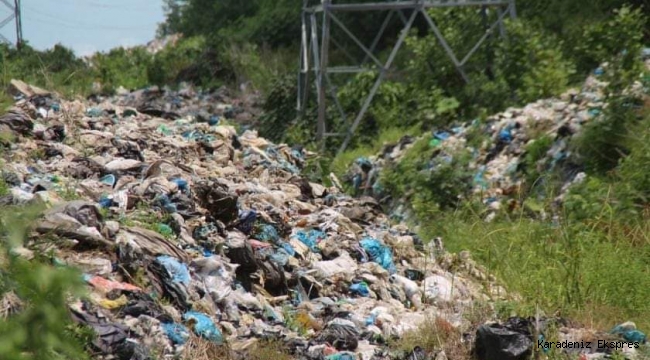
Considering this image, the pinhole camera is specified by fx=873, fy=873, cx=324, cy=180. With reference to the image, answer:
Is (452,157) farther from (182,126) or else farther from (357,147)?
(357,147)

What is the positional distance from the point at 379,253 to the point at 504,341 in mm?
2163

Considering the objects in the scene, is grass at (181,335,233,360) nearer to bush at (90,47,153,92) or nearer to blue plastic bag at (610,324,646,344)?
blue plastic bag at (610,324,646,344)

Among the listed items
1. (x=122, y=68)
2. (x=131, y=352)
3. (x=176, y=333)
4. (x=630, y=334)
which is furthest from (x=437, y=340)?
(x=122, y=68)

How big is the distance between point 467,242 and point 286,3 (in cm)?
1885

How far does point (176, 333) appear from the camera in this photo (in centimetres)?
379

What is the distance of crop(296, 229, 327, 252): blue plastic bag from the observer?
229 inches

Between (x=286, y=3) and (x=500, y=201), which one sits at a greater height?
(x=286, y=3)

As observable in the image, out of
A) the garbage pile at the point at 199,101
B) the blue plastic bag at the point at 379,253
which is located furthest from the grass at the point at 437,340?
the garbage pile at the point at 199,101

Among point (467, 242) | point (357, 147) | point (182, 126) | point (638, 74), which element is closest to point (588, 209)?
point (467, 242)

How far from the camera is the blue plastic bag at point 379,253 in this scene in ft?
19.2

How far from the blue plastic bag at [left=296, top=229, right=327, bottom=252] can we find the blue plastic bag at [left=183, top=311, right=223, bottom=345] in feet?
5.68

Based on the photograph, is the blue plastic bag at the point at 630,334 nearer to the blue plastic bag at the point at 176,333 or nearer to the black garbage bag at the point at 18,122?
the blue plastic bag at the point at 176,333

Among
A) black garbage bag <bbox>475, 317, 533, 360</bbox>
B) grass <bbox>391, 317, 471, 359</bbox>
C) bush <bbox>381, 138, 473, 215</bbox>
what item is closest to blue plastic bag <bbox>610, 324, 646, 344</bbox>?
black garbage bag <bbox>475, 317, 533, 360</bbox>

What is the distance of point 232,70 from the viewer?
20.6 m
